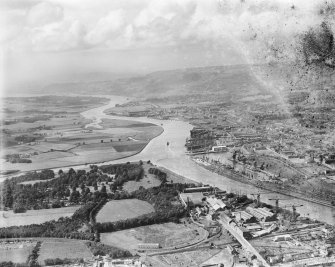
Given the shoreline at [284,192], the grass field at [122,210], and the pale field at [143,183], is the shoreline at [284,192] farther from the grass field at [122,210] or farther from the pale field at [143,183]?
the grass field at [122,210]

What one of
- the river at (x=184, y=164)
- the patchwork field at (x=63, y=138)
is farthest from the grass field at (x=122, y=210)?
the patchwork field at (x=63, y=138)

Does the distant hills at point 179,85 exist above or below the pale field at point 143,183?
above

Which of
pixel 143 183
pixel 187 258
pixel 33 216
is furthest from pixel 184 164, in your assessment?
pixel 187 258

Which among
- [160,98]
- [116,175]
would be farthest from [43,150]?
[160,98]

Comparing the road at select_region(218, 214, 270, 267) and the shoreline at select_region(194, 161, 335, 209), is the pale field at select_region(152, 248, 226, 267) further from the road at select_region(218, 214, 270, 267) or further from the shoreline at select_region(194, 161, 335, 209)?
the shoreline at select_region(194, 161, 335, 209)

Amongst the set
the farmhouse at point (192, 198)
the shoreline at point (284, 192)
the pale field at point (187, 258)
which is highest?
the shoreline at point (284, 192)

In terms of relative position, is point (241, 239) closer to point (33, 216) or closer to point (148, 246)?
point (148, 246)
